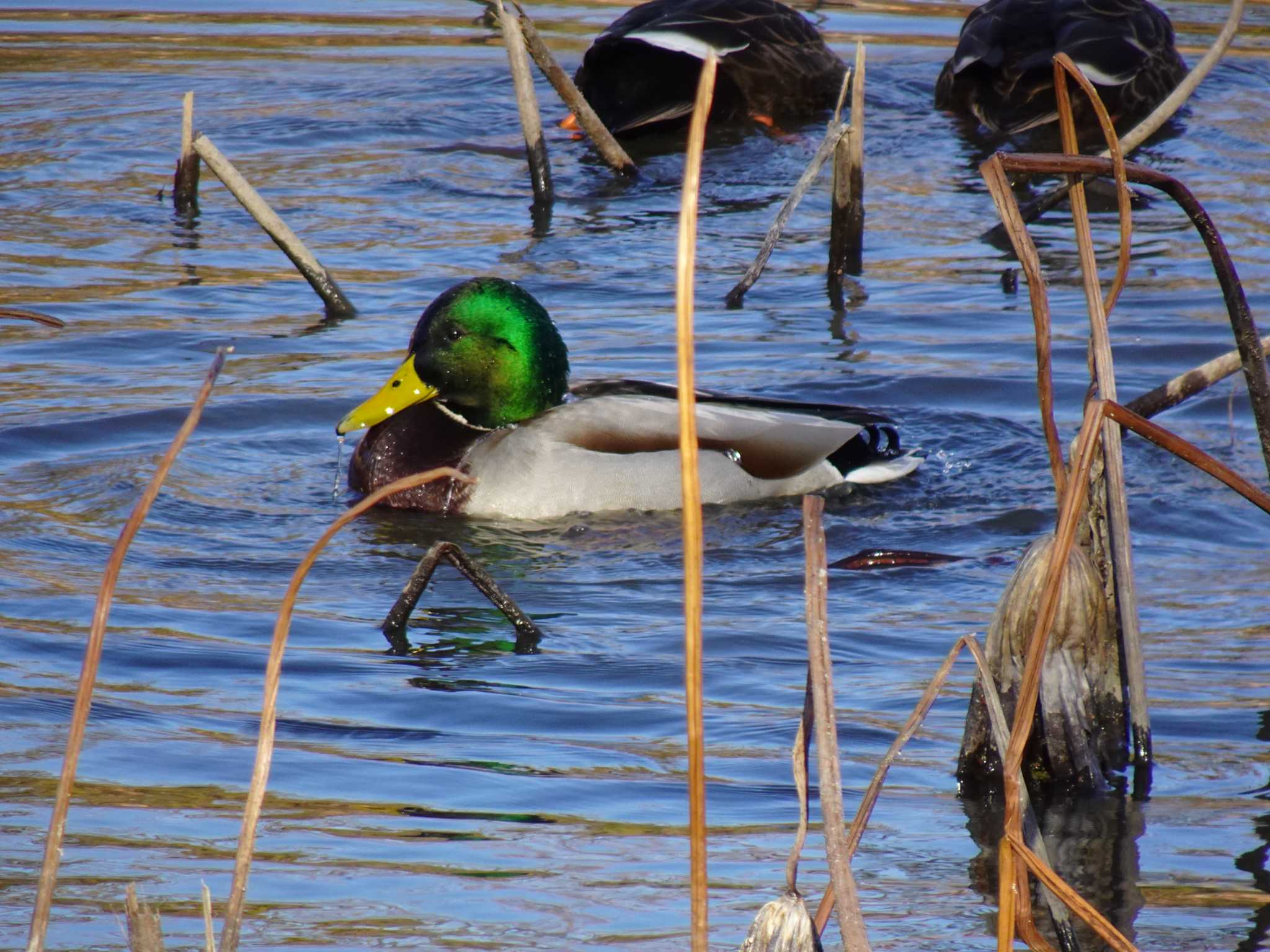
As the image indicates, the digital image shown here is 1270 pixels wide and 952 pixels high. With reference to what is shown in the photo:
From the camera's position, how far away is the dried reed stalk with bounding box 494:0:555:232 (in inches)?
376

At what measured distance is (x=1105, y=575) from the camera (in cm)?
388

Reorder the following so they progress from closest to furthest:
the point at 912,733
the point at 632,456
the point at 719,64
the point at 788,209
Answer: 1. the point at 912,733
2. the point at 632,456
3. the point at 788,209
4. the point at 719,64

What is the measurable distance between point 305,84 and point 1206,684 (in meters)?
9.79

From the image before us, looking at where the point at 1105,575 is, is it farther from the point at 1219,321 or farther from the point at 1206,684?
the point at 1219,321

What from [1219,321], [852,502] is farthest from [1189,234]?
[852,502]

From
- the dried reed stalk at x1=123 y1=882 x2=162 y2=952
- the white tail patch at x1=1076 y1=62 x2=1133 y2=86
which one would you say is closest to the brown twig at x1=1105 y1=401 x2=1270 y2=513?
the dried reed stalk at x1=123 y1=882 x2=162 y2=952

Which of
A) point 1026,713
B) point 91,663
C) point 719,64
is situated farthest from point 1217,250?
point 719,64

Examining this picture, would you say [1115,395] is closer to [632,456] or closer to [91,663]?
[91,663]

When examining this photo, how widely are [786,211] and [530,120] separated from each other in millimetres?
2235

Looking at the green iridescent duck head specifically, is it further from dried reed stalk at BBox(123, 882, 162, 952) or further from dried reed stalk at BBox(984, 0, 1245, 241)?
dried reed stalk at BBox(123, 882, 162, 952)

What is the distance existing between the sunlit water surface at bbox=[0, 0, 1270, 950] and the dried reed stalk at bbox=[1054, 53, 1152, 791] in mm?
236

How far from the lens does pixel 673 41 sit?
11.9m

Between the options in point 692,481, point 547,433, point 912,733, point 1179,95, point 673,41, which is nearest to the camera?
point 692,481

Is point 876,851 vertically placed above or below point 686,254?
below
